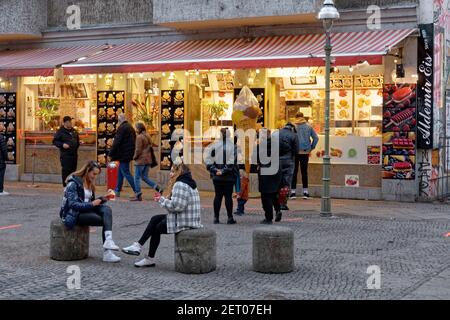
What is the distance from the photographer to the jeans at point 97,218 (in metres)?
9.64

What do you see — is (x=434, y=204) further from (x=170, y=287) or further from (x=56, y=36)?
(x=56, y=36)

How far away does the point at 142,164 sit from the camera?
16688 mm

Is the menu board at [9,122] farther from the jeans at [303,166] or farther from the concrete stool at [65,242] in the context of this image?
the concrete stool at [65,242]

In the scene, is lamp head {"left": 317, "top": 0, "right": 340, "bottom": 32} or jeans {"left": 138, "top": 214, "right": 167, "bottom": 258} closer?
jeans {"left": 138, "top": 214, "right": 167, "bottom": 258}

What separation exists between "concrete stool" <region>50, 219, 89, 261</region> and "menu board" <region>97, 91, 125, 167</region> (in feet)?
34.5

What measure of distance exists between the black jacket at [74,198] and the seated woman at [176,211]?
30.8 inches

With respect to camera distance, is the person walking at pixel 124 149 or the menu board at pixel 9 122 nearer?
the person walking at pixel 124 149

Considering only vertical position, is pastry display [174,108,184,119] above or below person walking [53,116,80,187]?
above

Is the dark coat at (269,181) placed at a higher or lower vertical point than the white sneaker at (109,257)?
higher

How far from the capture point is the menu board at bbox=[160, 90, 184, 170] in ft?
63.3

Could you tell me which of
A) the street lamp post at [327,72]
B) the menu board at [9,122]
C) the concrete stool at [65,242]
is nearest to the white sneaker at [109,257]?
the concrete stool at [65,242]

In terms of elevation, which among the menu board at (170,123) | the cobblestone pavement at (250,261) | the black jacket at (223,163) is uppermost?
the menu board at (170,123)

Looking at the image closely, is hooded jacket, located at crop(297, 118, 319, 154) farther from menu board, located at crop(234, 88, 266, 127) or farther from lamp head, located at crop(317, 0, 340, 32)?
lamp head, located at crop(317, 0, 340, 32)

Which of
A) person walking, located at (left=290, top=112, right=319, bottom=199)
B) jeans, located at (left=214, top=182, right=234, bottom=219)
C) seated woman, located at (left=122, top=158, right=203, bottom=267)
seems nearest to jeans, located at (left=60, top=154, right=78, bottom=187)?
person walking, located at (left=290, top=112, right=319, bottom=199)
